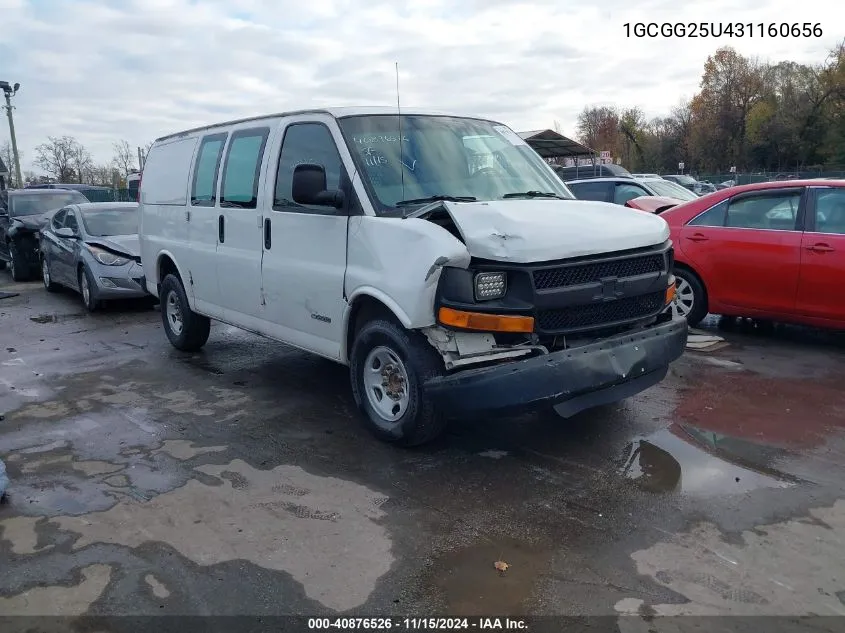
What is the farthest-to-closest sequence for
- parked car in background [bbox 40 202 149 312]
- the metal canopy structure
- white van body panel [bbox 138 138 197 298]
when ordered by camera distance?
1. the metal canopy structure
2. parked car in background [bbox 40 202 149 312]
3. white van body panel [bbox 138 138 197 298]

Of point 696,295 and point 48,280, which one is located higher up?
point 696,295

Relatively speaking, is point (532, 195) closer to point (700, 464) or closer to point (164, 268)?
point (700, 464)

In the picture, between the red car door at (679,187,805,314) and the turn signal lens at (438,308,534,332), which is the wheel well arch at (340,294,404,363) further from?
the red car door at (679,187,805,314)

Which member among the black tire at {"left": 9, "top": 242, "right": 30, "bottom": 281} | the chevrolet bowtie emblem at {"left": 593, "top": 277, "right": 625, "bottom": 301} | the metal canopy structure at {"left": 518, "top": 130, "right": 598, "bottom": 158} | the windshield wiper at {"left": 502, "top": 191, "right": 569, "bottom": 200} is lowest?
the black tire at {"left": 9, "top": 242, "right": 30, "bottom": 281}

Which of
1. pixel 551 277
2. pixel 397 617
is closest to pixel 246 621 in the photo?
pixel 397 617

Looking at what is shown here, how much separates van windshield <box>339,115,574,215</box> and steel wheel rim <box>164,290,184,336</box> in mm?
3483

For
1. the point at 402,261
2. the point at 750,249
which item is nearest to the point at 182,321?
the point at 402,261

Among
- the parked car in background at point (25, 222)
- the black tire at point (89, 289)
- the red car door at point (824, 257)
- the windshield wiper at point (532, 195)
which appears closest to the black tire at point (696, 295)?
the red car door at point (824, 257)

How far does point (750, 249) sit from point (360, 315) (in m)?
4.37


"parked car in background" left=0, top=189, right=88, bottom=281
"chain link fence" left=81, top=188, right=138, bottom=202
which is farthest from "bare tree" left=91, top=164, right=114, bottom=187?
"parked car in background" left=0, top=189, right=88, bottom=281

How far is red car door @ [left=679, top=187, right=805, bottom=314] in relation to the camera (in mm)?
6852

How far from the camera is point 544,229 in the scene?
4184 mm

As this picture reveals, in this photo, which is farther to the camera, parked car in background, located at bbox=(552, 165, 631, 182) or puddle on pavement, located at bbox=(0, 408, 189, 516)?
parked car in background, located at bbox=(552, 165, 631, 182)

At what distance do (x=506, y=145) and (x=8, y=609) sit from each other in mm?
4361
